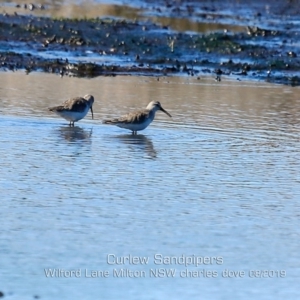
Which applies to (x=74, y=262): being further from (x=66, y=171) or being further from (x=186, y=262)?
(x=66, y=171)

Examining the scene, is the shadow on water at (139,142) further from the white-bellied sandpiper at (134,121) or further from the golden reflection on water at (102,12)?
the golden reflection on water at (102,12)

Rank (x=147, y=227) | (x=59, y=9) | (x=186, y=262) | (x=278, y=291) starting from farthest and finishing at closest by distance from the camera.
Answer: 1. (x=59, y=9)
2. (x=147, y=227)
3. (x=186, y=262)
4. (x=278, y=291)

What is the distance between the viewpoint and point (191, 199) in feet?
29.9

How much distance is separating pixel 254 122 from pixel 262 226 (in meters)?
5.56

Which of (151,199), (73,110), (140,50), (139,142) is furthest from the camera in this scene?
(140,50)

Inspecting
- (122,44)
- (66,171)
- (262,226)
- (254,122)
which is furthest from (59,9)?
(262,226)

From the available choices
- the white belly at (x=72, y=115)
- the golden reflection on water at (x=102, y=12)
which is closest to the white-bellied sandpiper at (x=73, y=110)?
the white belly at (x=72, y=115)

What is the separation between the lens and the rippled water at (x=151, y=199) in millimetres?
6883

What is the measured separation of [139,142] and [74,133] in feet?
3.08

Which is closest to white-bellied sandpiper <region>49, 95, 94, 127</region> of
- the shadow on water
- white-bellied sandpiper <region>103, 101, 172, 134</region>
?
white-bellied sandpiper <region>103, 101, 172, 134</region>

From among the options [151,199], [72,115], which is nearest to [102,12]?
[72,115]

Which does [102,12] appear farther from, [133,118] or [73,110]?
[133,118]

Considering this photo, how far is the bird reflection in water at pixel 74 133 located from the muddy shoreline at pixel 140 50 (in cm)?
608

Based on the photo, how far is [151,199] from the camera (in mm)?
9023
